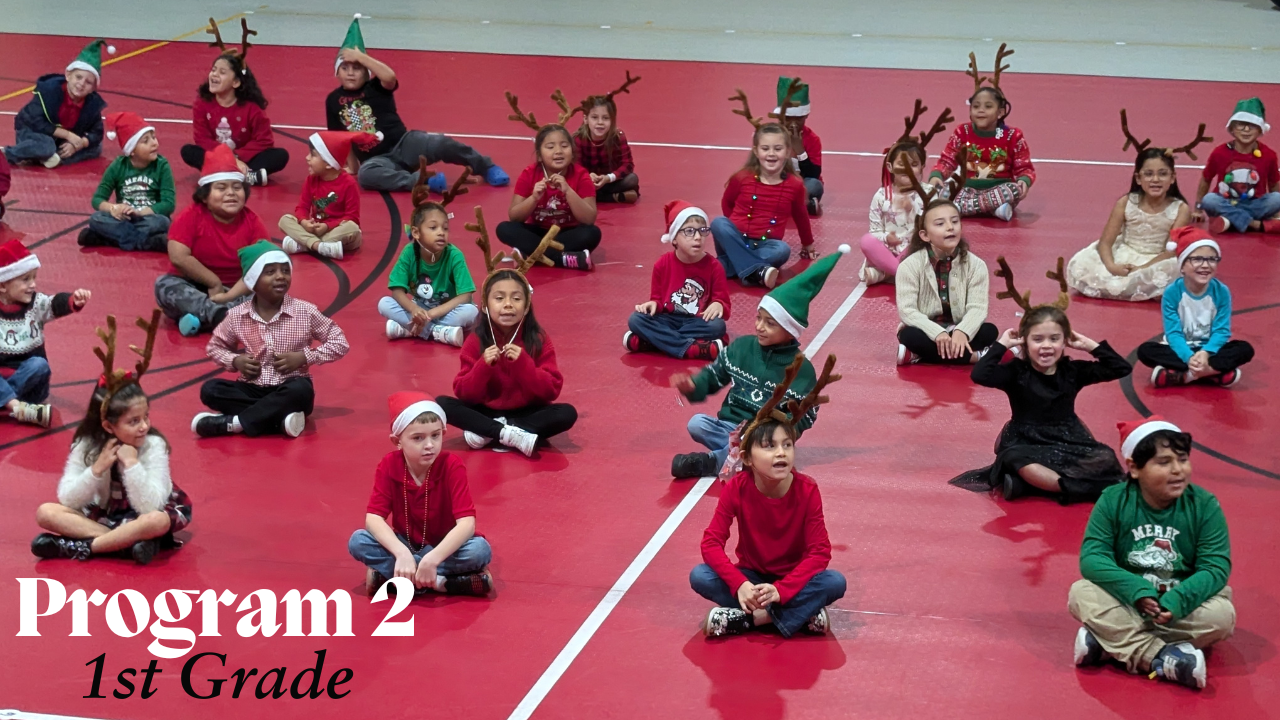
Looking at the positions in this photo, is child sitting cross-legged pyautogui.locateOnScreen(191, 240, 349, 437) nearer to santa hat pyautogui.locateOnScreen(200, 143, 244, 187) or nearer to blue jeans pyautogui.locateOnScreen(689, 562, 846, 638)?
santa hat pyautogui.locateOnScreen(200, 143, 244, 187)

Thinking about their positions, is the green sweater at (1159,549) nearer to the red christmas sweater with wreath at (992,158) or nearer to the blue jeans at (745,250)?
the blue jeans at (745,250)

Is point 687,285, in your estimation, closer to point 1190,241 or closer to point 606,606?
point 1190,241

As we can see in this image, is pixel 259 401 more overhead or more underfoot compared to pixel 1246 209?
more underfoot

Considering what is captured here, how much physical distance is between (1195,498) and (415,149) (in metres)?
7.20

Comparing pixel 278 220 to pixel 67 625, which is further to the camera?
pixel 278 220

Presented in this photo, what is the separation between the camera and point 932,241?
7562 millimetres

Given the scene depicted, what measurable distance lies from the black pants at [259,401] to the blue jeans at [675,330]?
183 cm

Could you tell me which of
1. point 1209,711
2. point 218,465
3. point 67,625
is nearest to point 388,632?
point 67,625

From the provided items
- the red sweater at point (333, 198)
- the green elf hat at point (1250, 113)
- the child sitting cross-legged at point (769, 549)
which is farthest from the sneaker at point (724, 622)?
the green elf hat at point (1250, 113)

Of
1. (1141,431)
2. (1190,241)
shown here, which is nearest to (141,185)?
(1190,241)

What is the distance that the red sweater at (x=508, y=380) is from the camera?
642cm

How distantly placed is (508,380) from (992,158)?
4.90 meters

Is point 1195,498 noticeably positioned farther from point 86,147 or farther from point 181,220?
point 86,147

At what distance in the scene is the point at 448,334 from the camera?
25.4 ft
